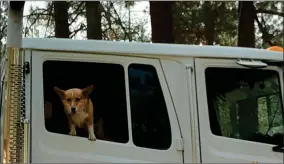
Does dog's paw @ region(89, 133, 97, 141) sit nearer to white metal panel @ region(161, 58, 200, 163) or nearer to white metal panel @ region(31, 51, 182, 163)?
white metal panel @ region(31, 51, 182, 163)

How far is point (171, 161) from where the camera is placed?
2.80 m

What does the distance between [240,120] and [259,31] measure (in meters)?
6.59

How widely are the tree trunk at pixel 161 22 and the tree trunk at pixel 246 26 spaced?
1479mm

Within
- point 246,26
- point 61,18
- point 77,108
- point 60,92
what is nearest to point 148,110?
point 77,108

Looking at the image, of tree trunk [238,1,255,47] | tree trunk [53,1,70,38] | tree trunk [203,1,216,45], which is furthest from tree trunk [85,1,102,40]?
tree trunk [238,1,255,47]

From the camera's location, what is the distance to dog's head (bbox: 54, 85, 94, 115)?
9.23 ft

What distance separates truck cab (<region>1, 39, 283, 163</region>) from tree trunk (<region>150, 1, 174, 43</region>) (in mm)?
4418

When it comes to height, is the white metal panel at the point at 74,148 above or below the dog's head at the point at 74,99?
below

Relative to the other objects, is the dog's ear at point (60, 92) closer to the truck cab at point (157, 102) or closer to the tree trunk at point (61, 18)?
the truck cab at point (157, 102)

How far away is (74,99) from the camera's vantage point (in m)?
2.81

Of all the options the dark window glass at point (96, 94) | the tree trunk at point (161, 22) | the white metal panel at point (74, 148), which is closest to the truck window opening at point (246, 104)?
the white metal panel at point (74, 148)

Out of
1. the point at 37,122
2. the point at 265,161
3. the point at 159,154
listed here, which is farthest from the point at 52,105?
the point at 265,161

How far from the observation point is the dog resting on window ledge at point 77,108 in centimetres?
281

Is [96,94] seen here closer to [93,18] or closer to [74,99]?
[74,99]
